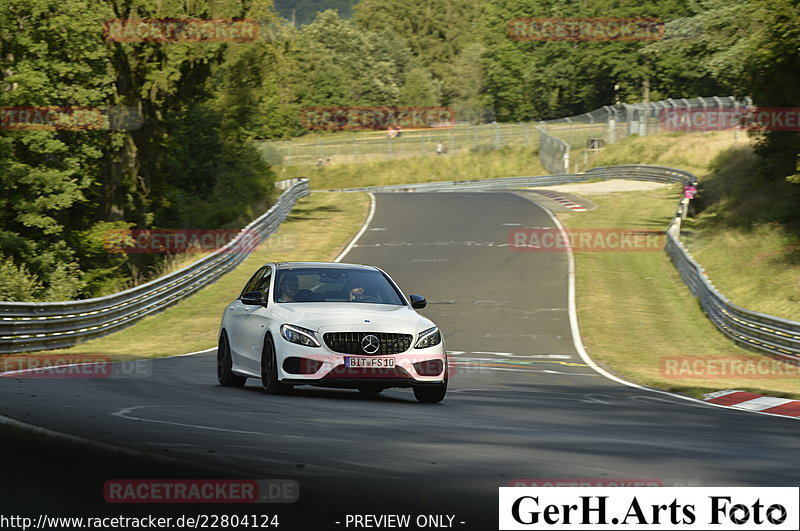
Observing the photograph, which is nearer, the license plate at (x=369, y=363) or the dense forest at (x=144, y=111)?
the license plate at (x=369, y=363)

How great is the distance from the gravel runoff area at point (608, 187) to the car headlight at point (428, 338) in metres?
50.0

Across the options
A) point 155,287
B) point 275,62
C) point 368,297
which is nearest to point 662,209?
point 275,62

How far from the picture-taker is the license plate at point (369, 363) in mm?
12047

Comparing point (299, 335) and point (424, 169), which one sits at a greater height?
point (299, 335)

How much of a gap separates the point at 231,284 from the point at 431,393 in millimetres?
24227

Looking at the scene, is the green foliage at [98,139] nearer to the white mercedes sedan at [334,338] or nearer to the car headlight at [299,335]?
the white mercedes sedan at [334,338]

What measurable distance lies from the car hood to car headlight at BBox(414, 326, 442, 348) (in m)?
0.07

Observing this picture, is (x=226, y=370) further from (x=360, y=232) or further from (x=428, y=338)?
(x=360, y=232)

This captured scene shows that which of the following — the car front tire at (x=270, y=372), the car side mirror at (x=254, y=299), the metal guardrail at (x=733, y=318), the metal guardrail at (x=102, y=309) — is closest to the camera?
the car front tire at (x=270, y=372)

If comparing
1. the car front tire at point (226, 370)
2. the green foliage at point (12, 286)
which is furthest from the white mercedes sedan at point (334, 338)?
the green foliage at point (12, 286)

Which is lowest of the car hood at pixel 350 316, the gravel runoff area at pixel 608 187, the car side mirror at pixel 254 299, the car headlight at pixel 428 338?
the gravel runoff area at pixel 608 187

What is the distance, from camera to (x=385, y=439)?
790cm

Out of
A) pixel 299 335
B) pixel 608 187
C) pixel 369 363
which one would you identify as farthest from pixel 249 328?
pixel 608 187

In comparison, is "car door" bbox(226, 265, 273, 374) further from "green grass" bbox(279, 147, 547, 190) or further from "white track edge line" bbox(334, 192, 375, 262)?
"green grass" bbox(279, 147, 547, 190)
